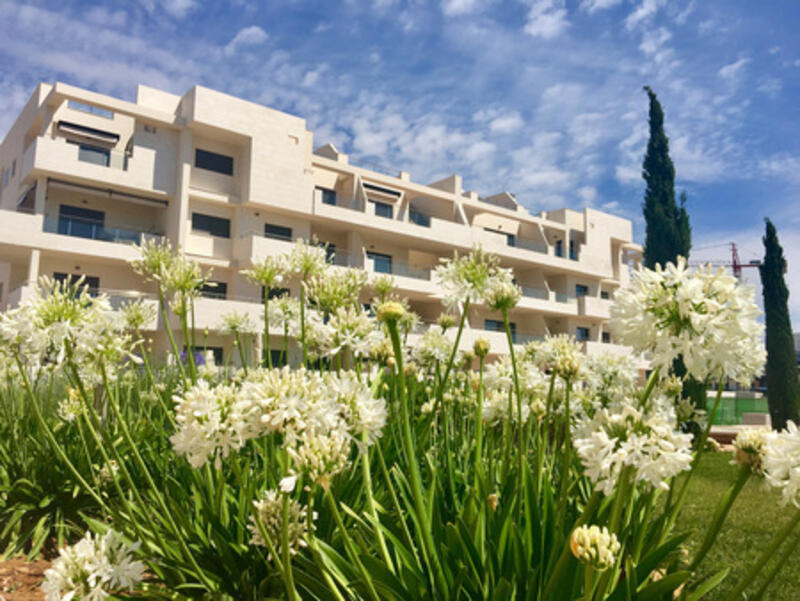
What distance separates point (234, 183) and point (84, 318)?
27.6m

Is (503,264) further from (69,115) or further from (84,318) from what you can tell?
(84,318)

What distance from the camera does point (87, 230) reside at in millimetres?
24000

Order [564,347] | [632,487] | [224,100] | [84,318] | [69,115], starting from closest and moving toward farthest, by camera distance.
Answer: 1. [632,487]
2. [84,318]
3. [564,347]
4. [69,115]
5. [224,100]

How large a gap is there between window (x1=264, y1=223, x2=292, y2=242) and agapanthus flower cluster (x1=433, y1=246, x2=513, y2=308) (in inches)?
1013

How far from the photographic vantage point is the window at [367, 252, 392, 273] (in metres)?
31.3

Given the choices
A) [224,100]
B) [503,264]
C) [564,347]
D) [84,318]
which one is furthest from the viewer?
[503,264]

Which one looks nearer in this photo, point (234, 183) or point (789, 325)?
point (789, 325)

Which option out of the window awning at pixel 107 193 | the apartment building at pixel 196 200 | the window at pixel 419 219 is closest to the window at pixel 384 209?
the apartment building at pixel 196 200

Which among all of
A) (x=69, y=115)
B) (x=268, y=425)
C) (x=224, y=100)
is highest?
(x=224, y=100)

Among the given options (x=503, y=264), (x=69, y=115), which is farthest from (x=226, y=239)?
(x=503, y=264)

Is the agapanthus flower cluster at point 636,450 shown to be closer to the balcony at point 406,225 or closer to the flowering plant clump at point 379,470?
the flowering plant clump at point 379,470

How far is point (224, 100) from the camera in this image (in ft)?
90.0

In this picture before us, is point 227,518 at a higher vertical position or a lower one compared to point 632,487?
lower

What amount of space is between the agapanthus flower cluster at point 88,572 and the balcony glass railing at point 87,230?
23.1 meters
